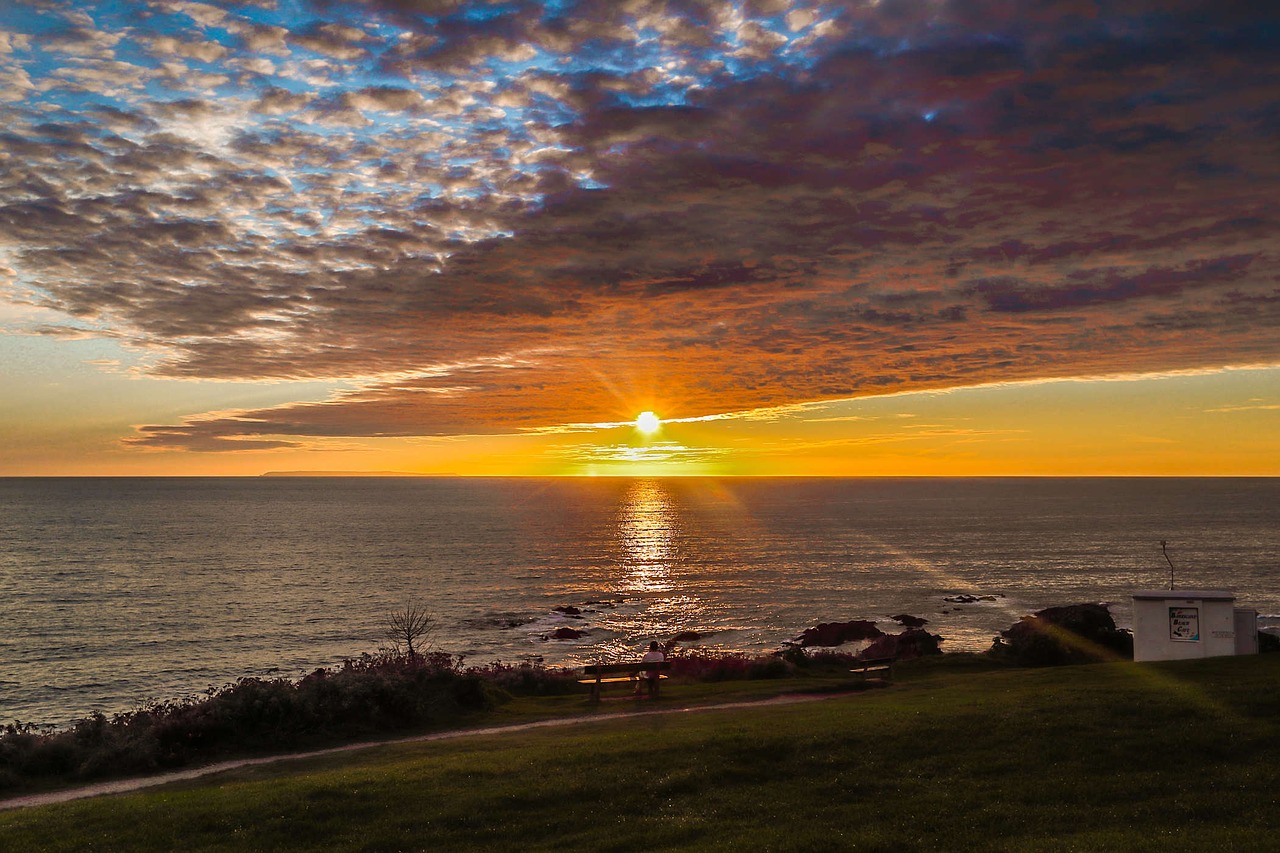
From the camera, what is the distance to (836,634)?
5322 centimetres

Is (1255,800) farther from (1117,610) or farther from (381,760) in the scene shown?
(1117,610)

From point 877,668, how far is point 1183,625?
10.1 m

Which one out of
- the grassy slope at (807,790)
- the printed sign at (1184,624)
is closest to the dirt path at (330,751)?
the grassy slope at (807,790)

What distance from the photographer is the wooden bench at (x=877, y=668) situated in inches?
1212

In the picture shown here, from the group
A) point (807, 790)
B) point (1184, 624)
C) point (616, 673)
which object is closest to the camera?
point (807, 790)

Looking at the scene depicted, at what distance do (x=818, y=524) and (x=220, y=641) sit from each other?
11748 centimetres

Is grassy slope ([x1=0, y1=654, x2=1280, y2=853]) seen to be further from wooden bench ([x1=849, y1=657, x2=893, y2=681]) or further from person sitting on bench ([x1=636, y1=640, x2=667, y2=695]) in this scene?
wooden bench ([x1=849, y1=657, x2=893, y2=681])

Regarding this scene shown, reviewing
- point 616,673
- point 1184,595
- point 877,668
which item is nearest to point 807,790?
point 616,673

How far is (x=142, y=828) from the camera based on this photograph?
14.1m

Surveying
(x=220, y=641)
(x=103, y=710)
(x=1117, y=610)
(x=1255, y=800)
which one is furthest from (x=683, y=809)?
(x=1117, y=610)

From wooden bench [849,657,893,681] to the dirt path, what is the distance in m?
4.07

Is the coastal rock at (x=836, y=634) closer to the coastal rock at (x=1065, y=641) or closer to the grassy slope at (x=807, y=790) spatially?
the coastal rock at (x=1065, y=641)

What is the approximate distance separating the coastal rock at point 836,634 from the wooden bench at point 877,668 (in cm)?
2002

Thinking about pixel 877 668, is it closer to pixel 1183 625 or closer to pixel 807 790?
pixel 1183 625
